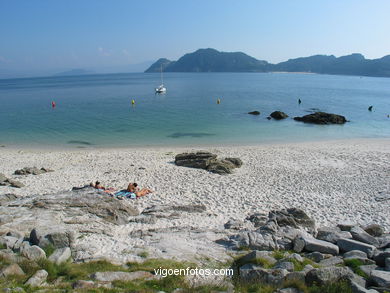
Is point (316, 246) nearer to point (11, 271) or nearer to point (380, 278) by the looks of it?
point (380, 278)

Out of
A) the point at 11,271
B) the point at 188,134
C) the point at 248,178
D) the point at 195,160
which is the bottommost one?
the point at 248,178

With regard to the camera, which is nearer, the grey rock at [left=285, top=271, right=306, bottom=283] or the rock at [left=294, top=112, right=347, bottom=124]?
the grey rock at [left=285, top=271, right=306, bottom=283]

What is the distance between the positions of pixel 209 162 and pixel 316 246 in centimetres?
1291

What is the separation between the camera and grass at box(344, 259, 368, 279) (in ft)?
26.3

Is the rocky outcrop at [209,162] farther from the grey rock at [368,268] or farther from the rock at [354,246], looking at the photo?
the grey rock at [368,268]

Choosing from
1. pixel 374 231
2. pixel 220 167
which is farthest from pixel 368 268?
pixel 220 167

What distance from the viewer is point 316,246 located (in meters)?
9.74

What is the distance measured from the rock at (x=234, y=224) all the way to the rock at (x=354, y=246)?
3.76 metres

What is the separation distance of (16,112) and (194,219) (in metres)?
52.2

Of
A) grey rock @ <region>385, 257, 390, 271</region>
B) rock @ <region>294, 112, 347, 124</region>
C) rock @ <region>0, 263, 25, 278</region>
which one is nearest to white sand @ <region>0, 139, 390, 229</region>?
grey rock @ <region>385, 257, 390, 271</region>

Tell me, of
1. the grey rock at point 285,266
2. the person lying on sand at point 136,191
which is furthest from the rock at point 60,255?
the person lying on sand at point 136,191

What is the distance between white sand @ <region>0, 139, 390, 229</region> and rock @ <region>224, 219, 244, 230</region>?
63cm

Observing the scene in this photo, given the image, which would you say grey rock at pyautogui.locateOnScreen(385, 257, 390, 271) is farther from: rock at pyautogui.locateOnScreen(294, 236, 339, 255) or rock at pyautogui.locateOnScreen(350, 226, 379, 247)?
rock at pyautogui.locateOnScreen(350, 226, 379, 247)

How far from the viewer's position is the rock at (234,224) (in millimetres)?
12630
